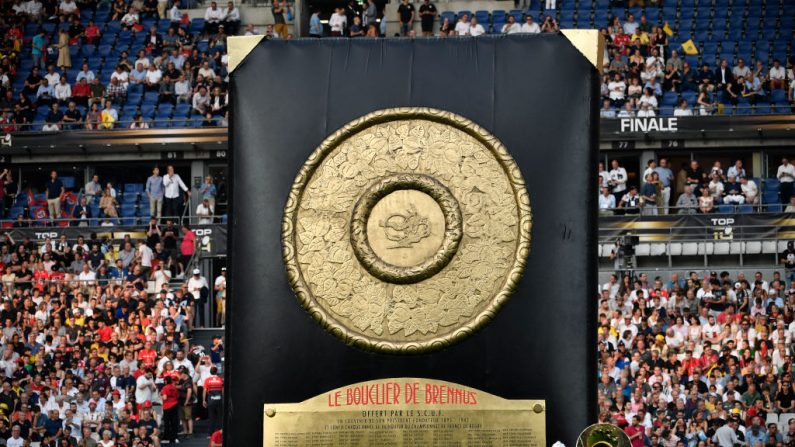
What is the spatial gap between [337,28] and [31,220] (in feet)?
25.0

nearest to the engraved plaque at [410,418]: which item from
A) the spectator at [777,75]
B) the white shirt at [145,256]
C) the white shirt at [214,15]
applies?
the white shirt at [145,256]

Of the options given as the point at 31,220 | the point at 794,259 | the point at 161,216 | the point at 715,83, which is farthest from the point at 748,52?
the point at 31,220

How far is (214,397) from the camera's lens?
60.6ft

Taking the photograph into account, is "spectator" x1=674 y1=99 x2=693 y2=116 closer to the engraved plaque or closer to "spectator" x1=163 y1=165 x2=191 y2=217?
"spectator" x1=163 y1=165 x2=191 y2=217

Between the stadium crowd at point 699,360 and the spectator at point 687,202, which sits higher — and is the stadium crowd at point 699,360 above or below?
below

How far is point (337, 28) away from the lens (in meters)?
29.8

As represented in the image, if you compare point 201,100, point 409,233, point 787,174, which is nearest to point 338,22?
point 201,100

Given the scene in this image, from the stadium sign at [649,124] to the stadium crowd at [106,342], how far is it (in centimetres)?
817

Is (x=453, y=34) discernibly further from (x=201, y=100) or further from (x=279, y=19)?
(x=201, y=100)

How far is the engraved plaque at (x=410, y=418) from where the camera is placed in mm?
7988

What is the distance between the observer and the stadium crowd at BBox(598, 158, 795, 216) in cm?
2512

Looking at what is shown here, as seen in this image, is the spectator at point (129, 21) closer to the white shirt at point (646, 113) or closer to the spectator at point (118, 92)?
the spectator at point (118, 92)

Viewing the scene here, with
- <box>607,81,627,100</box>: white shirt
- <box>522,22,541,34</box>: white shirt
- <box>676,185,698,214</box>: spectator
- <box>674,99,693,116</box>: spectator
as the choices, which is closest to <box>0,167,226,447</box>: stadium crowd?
<box>522,22,541,34</box>: white shirt

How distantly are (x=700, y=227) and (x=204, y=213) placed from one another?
8956 millimetres
